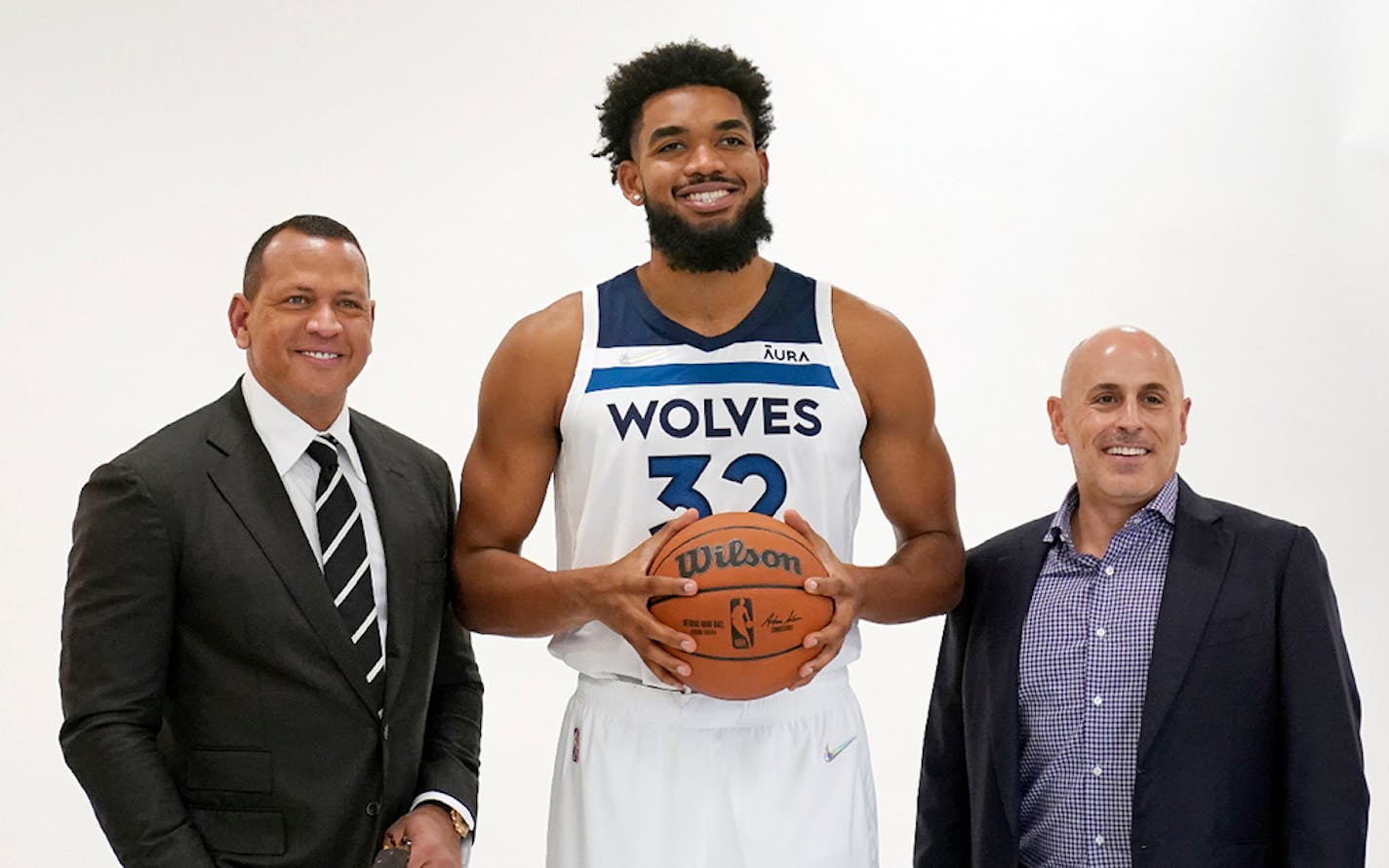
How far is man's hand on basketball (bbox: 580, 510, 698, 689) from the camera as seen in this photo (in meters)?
1.99

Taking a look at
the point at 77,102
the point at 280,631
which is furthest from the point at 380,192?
the point at 280,631

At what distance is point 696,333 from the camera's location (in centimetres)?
233

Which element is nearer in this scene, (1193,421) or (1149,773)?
(1149,773)

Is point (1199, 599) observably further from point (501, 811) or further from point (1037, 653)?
point (501, 811)

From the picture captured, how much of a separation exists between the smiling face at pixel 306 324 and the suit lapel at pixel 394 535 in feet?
→ 0.34

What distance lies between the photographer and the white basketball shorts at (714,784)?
2.20 metres

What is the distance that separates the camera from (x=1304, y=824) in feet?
6.46

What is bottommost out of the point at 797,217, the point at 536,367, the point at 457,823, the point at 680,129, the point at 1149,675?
the point at 457,823

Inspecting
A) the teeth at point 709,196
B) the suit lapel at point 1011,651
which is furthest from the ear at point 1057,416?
the teeth at point 709,196

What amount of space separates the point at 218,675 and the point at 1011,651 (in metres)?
1.11

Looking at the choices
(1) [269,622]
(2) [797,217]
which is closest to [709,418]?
(1) [269,622]

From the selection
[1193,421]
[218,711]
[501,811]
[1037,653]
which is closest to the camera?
[218,711]

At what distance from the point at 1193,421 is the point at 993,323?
64cm

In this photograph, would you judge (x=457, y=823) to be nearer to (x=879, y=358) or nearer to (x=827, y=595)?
(x=827, y=595)
